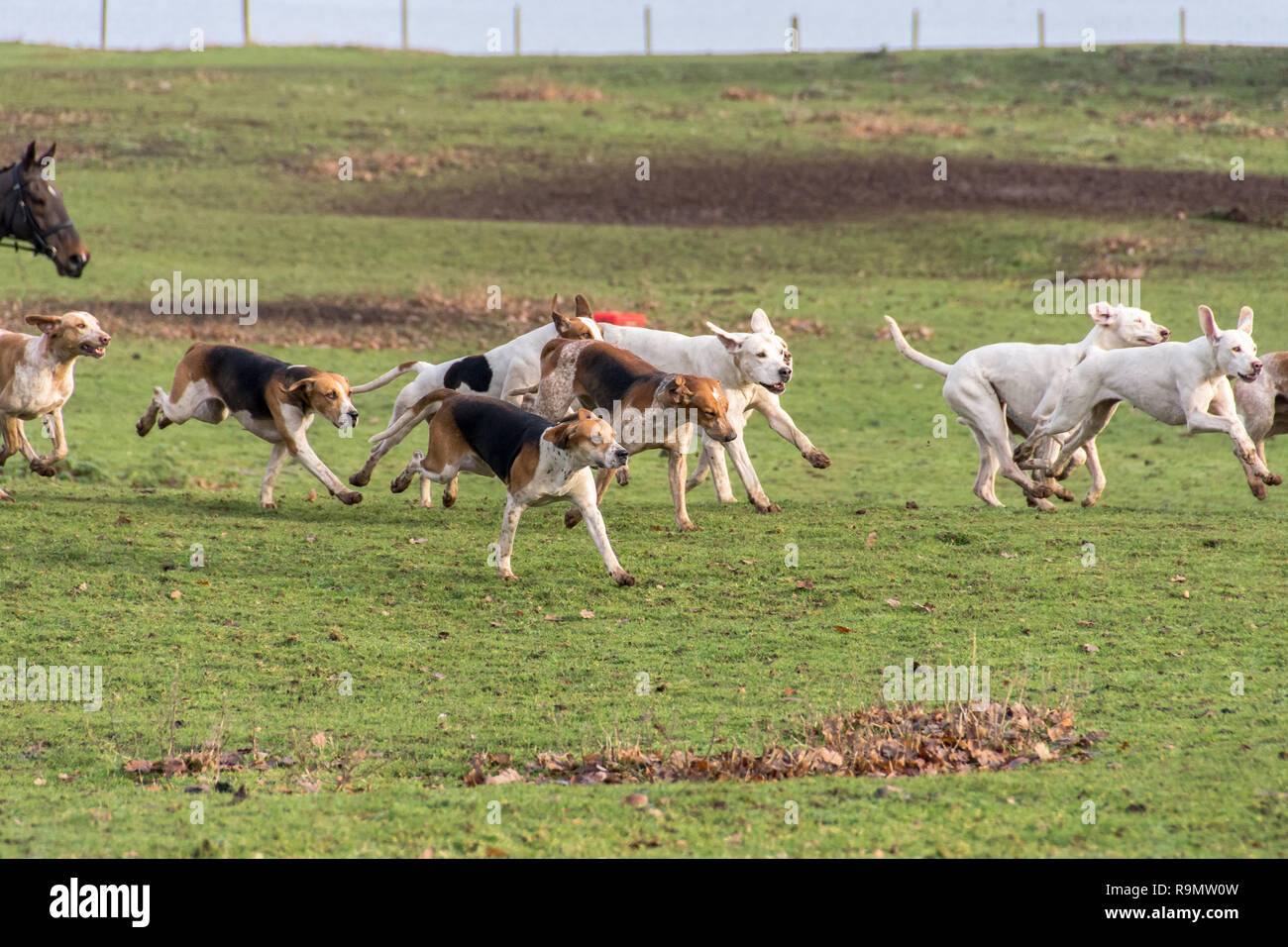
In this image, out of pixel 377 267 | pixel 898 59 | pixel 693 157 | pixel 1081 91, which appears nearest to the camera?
pixel 377 267

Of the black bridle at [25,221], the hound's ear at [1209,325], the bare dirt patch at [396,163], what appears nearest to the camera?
the hound's ear at [1209,325]

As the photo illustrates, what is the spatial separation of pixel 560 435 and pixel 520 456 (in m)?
0.60

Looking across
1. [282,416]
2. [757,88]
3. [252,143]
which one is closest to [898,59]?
[757,88]

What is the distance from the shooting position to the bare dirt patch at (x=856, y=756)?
753 cm

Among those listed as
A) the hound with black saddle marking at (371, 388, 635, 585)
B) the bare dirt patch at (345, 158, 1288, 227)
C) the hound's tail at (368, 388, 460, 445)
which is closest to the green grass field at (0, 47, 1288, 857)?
the hound with black saddle marking at (371, 388, 635, 585)

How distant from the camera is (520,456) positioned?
11305 mm

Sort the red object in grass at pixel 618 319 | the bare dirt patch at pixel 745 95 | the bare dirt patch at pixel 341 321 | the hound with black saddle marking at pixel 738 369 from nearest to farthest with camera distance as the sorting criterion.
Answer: the hound with black saddle marking at pixel 738 369
the red object in grass at pixel 618 319
the bare dirt patch at pixel 341 321
the bare dirt patch at pixel 745 95

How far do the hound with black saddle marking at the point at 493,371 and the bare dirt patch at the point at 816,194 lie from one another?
19867mm

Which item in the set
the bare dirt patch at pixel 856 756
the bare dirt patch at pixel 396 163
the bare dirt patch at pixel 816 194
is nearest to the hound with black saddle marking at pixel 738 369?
the bare dirt patch at pixel 856 756

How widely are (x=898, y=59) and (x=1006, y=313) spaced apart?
31342 mm

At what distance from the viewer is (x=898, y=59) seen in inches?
2158

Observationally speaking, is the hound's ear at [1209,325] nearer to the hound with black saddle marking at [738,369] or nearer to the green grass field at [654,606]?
the green grass field at [654,606]
